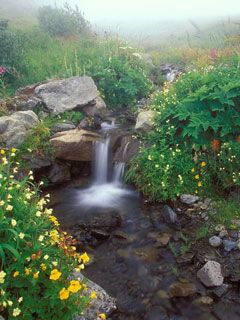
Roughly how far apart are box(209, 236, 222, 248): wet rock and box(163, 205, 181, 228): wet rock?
768 mm

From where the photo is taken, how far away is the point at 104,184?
360 inches

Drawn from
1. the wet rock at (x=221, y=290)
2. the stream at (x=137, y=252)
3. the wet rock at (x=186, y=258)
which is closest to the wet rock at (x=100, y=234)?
the stream at (x=137, y=252)

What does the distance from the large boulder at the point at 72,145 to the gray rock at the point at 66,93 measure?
174 centimetres

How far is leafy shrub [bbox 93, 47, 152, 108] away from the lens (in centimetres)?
1295

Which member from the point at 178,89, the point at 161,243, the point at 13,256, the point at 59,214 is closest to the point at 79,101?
the point at 178,89

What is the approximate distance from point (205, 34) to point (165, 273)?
19501 millimetres

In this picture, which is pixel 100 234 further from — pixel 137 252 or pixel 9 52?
pixel 9 52

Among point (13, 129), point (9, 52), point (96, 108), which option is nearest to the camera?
point (13, 129)

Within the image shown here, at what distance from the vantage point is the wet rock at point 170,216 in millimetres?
7256

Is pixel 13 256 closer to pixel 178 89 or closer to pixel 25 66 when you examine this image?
pixel 178 89

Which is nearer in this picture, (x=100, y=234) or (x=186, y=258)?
(x=186, y=258)

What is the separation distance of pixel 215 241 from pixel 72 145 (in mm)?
4179

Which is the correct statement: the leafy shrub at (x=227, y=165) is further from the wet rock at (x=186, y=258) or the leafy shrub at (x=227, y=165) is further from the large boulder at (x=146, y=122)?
the large boulder at (x=146, y=122)

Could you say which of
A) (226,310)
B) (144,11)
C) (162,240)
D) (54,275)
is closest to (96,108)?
(162,240)
